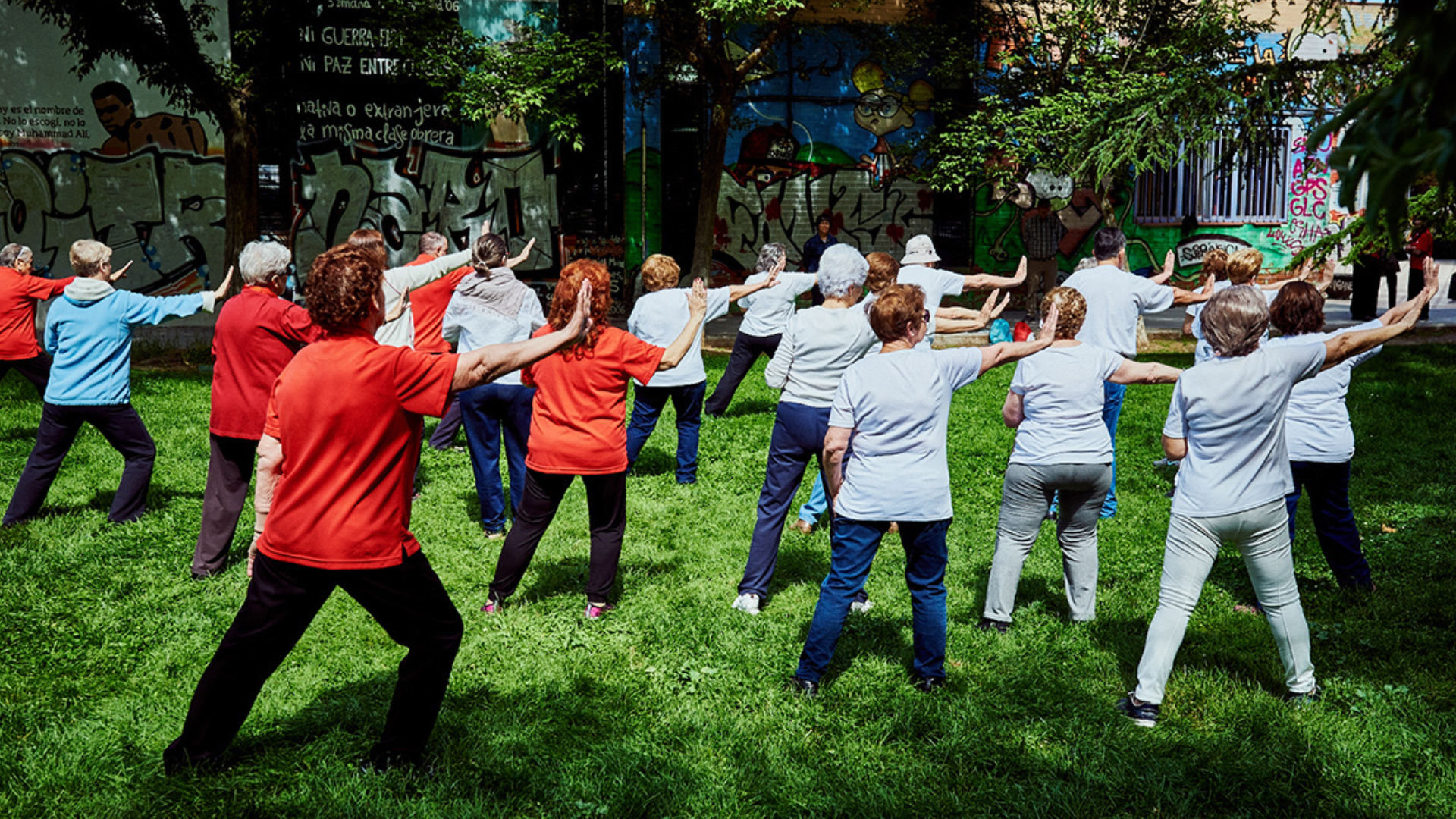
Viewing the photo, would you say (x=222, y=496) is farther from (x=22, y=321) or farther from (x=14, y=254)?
(x=14, y=254)

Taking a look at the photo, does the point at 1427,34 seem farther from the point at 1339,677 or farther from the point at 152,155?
the point at 152,155

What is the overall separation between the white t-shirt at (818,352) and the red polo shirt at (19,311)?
5440 mm

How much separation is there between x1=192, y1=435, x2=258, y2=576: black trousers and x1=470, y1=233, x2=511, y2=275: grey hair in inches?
71.9

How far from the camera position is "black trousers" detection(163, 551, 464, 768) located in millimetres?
3844

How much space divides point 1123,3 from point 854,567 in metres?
16.2

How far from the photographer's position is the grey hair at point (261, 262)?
20.0 feet

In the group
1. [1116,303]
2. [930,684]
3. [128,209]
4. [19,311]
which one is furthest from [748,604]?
[128,209]

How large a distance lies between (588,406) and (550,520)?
66 centimetres

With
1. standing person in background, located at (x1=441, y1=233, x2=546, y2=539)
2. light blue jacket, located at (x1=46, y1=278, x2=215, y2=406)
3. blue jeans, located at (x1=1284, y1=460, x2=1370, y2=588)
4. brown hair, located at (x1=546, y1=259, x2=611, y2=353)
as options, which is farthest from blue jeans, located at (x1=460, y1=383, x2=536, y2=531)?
blue jeans, located at (x1=1284, y1=460, x2=1370, y2=588)

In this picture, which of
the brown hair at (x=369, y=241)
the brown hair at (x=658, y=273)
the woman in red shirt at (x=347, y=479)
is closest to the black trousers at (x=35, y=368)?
the brown hair at (x=369, y=241)

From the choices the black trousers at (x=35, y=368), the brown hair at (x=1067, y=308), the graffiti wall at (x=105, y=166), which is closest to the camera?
the brown hair at (x=1067, y=308)

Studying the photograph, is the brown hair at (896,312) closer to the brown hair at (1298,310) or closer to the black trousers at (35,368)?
the brown hair at (1298,310)

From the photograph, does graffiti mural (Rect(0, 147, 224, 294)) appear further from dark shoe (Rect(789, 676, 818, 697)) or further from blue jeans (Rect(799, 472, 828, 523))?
dark shoe (Rect(789, 676, 818, 697))

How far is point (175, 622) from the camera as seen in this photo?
19.0 feet
